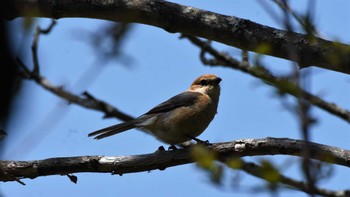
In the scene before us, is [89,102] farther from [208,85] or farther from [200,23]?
[200,23]

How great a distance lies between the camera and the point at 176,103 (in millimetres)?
6730

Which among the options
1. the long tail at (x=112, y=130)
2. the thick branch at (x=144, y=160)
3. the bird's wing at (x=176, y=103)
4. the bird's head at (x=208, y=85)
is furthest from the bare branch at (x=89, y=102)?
the thick branch at (x=144, y=160)

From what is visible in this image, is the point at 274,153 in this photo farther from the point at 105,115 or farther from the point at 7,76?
the point at 105,115

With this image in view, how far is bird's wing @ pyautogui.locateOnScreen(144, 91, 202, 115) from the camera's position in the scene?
21.8 feet

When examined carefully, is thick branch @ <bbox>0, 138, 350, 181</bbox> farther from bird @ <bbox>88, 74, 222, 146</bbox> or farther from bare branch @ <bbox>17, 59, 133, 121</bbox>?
bare branch @ <bbox>17, 59, 133, 121</bbox>

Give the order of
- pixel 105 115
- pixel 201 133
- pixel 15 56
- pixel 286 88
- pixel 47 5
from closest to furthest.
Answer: pixel 15 56 < pixel 286 88 < pixel 47 5 < pixel 201 133 < pixel 105 115

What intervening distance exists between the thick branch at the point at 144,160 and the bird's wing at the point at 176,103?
1705mm

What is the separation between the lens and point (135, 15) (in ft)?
15.4

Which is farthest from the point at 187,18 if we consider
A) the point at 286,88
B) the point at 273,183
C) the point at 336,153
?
the point at 273,183

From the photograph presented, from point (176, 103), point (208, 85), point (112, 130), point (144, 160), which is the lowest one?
point (144, 160)

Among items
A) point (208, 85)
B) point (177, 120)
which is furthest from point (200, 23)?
point (208, 85)

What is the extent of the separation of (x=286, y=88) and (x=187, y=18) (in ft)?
7.62

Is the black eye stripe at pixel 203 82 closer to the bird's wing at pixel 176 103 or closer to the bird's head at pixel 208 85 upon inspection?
the bird's head at pixel 208 85

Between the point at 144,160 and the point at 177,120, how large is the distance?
1.54 metres
